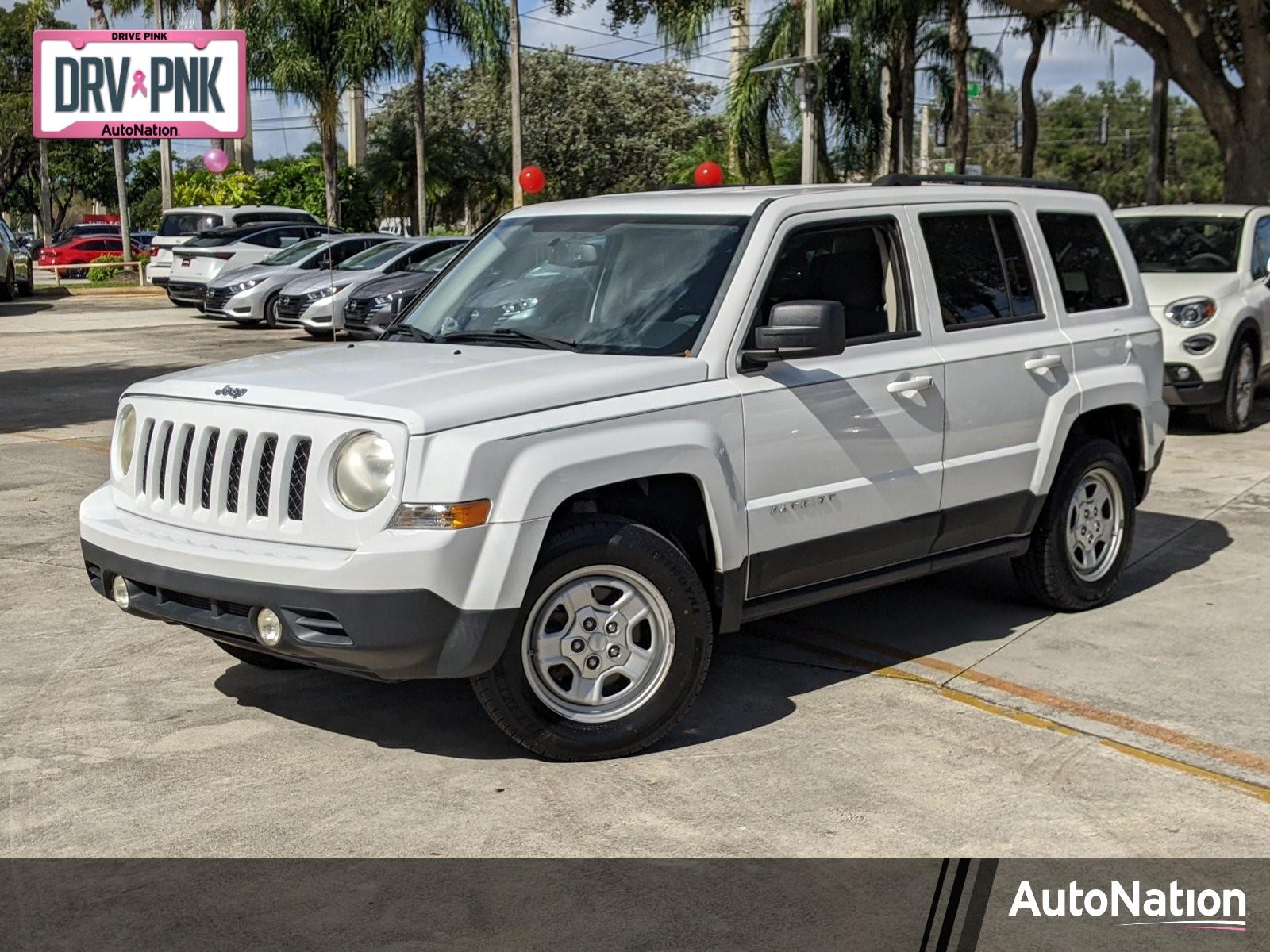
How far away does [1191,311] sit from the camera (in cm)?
1241

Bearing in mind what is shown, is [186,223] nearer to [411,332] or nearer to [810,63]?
[810,63]

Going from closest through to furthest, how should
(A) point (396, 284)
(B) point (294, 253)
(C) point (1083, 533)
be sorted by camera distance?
(C) point (1083, 533) → (A) point (396, 284) → (B) point (294, 253)

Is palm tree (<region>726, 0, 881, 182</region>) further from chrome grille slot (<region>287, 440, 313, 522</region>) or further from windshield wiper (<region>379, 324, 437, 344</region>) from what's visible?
chrome grille slot (<region>287, 440, 313, 522</region>)

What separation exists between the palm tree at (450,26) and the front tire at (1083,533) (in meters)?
31.2

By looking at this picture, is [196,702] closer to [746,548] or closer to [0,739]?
[0,739]

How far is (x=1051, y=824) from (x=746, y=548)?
1415 mm

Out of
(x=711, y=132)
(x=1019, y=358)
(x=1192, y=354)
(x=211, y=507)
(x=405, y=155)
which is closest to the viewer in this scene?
(x=211, y=507)

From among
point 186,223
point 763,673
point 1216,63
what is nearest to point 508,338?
point 763,673

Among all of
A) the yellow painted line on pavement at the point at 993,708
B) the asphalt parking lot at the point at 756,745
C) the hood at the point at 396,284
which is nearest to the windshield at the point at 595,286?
the asphalt parking lot at the point at 756,745

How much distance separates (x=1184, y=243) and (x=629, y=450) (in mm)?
9869

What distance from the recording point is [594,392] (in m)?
→ 5.17

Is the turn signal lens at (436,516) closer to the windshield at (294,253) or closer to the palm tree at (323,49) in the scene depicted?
the windshield at (294,253)

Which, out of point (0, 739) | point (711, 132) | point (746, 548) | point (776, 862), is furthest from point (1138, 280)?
point (711, 132)

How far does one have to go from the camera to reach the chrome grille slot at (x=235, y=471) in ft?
16.8
